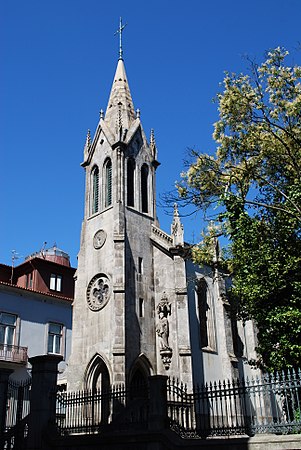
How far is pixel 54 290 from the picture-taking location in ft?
117

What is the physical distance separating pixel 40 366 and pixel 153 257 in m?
13.8

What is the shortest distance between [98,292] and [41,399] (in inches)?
474

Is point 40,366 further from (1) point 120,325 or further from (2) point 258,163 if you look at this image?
(2) point 258,163

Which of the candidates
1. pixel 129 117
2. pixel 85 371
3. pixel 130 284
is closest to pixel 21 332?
pixel 85 371

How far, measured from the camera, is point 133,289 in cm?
2686

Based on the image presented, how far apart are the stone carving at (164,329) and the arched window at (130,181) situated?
20.8 ft

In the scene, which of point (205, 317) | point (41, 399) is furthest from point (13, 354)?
point (41, 399)

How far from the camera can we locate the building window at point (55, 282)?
35719mm

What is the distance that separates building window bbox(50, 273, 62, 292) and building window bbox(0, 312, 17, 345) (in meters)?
4.99

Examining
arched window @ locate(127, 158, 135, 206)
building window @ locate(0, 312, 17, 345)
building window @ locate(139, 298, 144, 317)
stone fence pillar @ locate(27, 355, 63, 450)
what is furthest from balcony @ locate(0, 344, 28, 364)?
stone fence pillar @ locate(27, 355, 63, 450)

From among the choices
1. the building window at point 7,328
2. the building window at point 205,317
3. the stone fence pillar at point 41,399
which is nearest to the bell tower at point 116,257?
the building window at point 205,317

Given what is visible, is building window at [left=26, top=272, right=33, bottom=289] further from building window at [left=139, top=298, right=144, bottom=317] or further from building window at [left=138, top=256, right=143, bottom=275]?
building window at [left=139, top=298, right=144, bottom=317]

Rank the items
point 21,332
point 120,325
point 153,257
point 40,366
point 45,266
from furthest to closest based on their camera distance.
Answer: point 45,266 < point 21,332 < point 153,257 < point 120,325 < point 40,366

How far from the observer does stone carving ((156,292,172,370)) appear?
2558 cm
